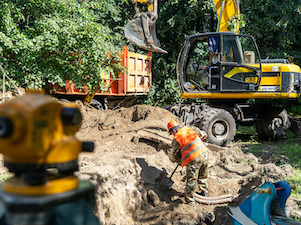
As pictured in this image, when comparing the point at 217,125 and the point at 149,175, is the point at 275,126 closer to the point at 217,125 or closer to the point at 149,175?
the point at 217,125

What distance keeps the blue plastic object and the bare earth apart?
803 millimetres

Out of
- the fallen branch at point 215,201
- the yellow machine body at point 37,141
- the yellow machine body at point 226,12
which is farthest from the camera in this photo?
the yellow machine body at point 226,12

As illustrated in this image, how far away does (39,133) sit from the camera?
1120 mm

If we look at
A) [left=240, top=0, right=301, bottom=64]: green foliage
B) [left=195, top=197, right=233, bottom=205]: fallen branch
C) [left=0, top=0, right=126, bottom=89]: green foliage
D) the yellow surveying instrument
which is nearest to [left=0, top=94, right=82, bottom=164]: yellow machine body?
the yellow surveying instrument

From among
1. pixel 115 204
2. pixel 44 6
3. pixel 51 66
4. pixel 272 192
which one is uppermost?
pixel 44 6

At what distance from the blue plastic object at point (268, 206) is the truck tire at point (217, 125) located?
4.71 m

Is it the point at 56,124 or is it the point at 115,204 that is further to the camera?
the point at 115,204

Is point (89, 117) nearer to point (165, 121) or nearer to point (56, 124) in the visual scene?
point (165, 121)

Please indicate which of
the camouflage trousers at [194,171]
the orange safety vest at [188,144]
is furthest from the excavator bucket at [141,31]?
the camouflage trousers at [194,171]

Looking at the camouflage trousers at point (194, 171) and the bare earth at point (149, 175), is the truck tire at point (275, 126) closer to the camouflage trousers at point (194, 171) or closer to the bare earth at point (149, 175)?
the bare earth at point (149, 175)

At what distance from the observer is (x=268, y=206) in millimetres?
3277

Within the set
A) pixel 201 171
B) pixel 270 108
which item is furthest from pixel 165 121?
pixel 270 108

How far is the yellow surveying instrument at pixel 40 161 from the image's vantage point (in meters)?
1.10

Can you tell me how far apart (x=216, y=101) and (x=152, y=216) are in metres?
5.92
